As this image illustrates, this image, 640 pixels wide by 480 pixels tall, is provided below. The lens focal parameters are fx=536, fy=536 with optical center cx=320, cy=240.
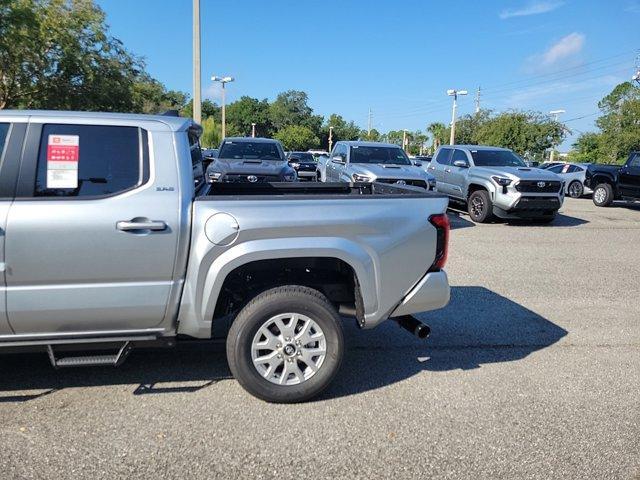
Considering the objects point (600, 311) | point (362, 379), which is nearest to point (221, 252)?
point (362, 379)

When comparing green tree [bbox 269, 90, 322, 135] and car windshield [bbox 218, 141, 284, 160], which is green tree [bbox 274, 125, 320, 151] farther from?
car windshield [bbox 218, 141, 284, 160]

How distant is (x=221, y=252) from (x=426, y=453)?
69.2 inches

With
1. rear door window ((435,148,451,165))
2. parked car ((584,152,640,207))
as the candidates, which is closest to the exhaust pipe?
rear door window ((435,148,451,165))

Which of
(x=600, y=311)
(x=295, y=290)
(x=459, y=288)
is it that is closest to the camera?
(x=295, y=290)

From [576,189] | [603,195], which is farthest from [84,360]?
[576,189]

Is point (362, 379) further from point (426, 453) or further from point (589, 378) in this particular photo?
point (589, 378)

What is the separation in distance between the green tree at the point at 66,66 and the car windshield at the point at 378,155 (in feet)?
45.5

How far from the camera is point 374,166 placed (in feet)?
40.0

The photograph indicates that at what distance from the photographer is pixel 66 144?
3.44m

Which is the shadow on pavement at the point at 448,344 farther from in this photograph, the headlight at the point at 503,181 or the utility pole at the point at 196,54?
the utility pole at the point at 196,54

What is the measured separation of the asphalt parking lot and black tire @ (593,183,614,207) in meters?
13.6

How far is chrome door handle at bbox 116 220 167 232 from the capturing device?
11.0ft

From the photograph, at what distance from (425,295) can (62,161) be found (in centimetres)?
263

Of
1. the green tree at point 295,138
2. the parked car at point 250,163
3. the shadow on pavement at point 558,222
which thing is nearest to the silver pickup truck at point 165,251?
the parked car at point 250,163
